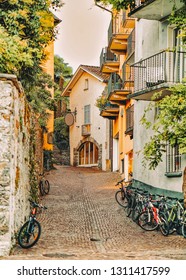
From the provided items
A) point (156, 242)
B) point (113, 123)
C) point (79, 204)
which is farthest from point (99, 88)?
point (156, 242)

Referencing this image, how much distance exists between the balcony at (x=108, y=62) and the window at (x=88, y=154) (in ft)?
28.8

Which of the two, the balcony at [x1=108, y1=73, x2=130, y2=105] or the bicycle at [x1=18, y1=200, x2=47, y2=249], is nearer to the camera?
the bicycle at [x1=18, y1=200, x2=47, y2=249]

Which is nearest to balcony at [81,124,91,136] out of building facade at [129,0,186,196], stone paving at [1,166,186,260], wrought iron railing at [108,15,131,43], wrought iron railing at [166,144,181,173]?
wrought iron railing at [108,15,131,43]

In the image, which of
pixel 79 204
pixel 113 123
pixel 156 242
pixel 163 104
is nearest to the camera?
pixel 163 104

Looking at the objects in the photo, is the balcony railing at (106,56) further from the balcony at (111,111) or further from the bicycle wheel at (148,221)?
the bicycle wheel at (148,221)

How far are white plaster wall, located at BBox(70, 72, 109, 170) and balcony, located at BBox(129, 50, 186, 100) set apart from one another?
19.1m

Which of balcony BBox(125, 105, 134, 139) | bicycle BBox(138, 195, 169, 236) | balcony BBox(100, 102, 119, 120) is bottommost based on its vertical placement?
bicycle BBox(138, 195, 169, 236)

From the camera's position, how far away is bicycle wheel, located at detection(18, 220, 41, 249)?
12148 millimetres

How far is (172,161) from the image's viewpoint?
17016 mm

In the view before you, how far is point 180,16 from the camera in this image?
12.7 m

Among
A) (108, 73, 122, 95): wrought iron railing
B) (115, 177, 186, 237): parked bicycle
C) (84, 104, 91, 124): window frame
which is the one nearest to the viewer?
(115, 177, 186, 237): parked bicycle

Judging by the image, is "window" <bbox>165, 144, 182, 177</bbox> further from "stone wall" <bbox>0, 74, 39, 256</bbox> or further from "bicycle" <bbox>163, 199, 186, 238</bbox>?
"stone wall" <bbox>0, 74, 39, 256</bbox>

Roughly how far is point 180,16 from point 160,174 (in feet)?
20.8
